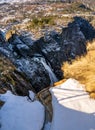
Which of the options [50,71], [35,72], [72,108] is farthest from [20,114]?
[50,71]

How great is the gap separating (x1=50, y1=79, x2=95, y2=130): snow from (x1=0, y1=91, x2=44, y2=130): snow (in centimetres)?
77

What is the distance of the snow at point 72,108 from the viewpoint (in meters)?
14.5

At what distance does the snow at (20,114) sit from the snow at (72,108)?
775 millimetres

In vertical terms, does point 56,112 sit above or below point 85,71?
above

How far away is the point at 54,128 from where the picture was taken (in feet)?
47.3

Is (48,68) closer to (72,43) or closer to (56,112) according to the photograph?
(72,43)

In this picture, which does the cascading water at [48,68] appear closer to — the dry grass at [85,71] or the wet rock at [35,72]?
the wet rock at [35,72]

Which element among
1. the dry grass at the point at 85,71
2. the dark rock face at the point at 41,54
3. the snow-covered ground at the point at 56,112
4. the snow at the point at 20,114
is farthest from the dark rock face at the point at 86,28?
the snow at the point at 20,114

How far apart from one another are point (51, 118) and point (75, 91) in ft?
9.72

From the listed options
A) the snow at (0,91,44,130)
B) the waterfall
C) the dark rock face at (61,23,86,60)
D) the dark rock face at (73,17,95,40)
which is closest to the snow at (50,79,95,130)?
the snow at (0,91,44,130)

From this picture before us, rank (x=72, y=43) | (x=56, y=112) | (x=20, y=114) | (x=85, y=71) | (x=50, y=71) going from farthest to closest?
1. (x=72, y=43)
2. (x=50, y=71)
3. (x=85, y=71)
4. (x=56, y=112)
5. (x=20, y=114)

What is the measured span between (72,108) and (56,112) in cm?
84

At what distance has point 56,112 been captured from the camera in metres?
15.7

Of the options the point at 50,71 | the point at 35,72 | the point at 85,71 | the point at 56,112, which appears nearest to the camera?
the point at 56,112
